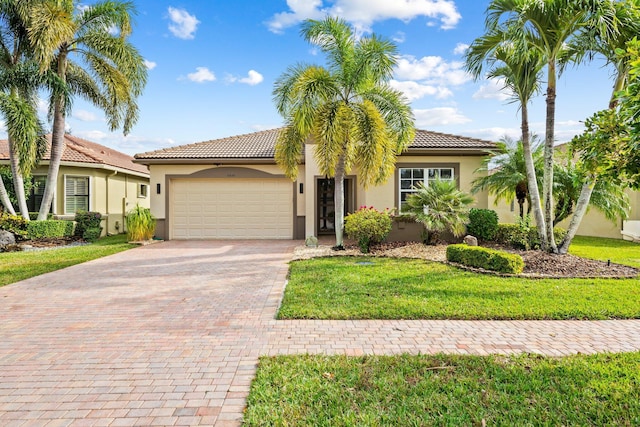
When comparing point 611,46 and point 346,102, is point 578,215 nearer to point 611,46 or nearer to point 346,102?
point 611,46

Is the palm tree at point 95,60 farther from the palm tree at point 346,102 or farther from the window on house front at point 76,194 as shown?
the palm tree at point 346,102

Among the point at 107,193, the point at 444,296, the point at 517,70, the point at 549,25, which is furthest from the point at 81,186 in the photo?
the point at 549,25

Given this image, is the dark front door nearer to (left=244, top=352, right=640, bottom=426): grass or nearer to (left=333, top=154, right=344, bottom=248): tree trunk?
(left=333, top=154, right=344, bottom=248): tree trunk

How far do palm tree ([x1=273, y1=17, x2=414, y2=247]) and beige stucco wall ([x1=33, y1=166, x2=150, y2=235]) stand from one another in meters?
11.6

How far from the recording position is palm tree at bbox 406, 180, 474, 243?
1131cm

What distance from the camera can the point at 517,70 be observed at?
9.29 m

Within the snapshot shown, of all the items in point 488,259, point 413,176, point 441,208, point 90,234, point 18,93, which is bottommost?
point 488,259

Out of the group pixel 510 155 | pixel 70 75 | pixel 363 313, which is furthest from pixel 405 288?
pixel 70 75

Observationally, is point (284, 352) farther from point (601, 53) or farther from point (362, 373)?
point (601, 53)

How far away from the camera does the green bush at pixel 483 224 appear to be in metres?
12.3

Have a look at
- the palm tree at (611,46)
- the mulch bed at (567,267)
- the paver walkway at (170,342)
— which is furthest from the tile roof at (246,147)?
the paver walkway at (170,342)

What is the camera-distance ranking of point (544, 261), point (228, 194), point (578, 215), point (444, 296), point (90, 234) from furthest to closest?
point (228, 194), point (90, 234), point (578, 215), point (544, 261), point (444, 296)

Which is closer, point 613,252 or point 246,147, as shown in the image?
point 613,252

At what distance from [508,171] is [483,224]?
7.66 feet
